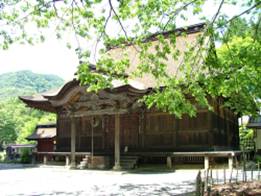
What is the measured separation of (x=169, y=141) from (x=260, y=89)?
1092cm

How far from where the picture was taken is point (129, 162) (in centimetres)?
1995

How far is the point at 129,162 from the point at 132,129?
240 centimetres

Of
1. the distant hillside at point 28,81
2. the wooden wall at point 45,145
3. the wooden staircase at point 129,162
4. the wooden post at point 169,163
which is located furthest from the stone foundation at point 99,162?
the distant hillside at point 28,81

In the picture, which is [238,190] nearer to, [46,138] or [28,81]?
[46,138]

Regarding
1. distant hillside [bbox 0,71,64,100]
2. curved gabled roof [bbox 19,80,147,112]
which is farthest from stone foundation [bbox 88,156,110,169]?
distant hillside [bbox 0,71,64,100]

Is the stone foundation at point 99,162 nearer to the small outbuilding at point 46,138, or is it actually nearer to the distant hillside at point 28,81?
the small outbuilding at point 46,138

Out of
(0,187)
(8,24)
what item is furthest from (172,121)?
(8,24)

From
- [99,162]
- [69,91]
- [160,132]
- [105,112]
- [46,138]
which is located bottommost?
[99,162]

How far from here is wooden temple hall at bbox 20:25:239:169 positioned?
19.1 m

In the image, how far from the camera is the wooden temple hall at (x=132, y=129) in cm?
1908

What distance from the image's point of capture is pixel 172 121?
20.2m

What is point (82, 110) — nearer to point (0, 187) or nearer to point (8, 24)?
point (0, 187)

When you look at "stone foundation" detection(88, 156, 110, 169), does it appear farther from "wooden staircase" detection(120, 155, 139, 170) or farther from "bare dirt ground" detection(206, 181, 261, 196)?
"bare dirt ground" detection(206, 181, 261, 196)

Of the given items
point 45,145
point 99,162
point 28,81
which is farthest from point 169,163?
point 28,81
